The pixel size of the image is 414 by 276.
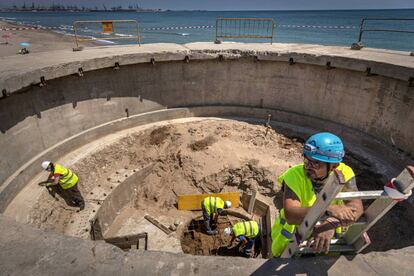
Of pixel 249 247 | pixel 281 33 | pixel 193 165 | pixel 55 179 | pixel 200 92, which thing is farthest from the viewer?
pixel 281 33

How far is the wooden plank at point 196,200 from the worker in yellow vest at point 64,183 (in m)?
3.14

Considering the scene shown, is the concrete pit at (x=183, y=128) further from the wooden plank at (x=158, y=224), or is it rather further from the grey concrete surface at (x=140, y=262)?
the grey concrete surface at (x=140, y=262)

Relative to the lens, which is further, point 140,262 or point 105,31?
point 105,31

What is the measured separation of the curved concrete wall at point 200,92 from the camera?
8.42 m

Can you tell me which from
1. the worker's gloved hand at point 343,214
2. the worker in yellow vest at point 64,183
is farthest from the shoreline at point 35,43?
the worker's gloved hand at point 343,214

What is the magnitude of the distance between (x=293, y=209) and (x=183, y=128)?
930 centimetres

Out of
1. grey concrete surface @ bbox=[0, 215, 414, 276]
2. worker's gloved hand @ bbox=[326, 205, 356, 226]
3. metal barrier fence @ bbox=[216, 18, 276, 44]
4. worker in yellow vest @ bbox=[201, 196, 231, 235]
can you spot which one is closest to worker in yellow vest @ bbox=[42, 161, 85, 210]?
worker in yellow vest @ bbox=[201, 196, 231, 235]

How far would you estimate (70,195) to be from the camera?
8.16 meters

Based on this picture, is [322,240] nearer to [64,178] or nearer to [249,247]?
[249,247]

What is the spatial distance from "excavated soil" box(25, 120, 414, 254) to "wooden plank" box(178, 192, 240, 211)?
413 mm

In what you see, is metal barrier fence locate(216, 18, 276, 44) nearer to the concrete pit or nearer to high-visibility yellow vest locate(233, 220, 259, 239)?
the concrete pit

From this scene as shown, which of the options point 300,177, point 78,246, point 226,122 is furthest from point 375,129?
point 78,246

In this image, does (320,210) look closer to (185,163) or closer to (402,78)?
(185,163)

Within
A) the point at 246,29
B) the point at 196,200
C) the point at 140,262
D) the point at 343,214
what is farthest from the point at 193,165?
the point at 246,29
